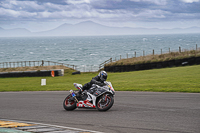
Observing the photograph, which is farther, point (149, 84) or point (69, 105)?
point (149, 84)

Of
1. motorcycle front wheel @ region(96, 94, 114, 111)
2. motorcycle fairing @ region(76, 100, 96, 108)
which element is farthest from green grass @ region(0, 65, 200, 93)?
motorcycle fairing @ region(76, 100, 96, 108)

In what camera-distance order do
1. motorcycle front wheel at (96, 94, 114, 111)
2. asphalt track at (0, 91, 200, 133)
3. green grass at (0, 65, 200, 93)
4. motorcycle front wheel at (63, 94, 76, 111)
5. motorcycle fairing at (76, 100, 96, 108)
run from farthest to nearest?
green grass at (0, 65, 200, 93) < motorcycle front wheel at (63, 94, 76, 111) < motorcycle fairing at (76, 100, 96, 108) < motorcycle front wheel at (96, 94, 114, 111) < asphalt track at (0, 91, 200, 133)

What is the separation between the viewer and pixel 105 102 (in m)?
10.1

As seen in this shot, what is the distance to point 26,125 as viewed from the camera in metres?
8.48

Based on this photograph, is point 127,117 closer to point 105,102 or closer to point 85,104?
point 105,102

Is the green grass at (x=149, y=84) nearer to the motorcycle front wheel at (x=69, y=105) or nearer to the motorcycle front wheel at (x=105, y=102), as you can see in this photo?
the motorcycle front wheel at (x=105, y=102)

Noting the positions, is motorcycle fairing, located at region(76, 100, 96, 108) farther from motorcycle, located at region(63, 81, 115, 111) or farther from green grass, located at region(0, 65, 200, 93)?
green grass, located at region(0, 65, 200, 93)

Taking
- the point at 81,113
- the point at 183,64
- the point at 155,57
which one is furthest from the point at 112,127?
the point at 155,57

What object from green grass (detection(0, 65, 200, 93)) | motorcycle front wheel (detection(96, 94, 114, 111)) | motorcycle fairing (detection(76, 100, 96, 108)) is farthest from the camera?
green grass (detection(0, 65, 200, 93))

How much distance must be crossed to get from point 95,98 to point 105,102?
0.44m

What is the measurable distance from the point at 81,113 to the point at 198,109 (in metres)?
4.57

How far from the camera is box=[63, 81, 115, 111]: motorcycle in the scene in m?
9.92

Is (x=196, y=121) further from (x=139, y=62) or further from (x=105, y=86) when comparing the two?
(x=139, y=62)

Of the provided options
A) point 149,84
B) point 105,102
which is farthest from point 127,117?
point 149,84
